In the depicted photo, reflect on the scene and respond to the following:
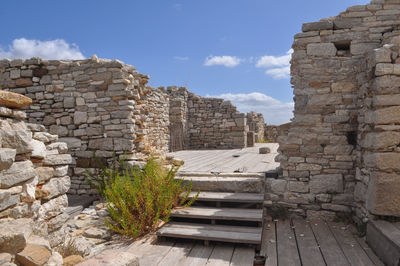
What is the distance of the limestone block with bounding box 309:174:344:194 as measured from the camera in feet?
13.8

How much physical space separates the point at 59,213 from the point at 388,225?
3999mm

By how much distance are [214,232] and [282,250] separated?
90 cm

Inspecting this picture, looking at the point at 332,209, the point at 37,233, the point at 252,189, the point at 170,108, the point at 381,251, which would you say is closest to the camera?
the point at 37,233

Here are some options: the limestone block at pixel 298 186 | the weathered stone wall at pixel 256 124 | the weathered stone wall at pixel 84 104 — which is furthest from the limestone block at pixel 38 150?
the weathered stone wall at pixel 256 124

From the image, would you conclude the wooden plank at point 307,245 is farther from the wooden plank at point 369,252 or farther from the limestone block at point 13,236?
the limestone block at point 13,236

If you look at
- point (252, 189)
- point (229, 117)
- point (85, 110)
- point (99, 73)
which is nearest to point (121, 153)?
point (85, 110)

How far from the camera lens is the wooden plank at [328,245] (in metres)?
3.04

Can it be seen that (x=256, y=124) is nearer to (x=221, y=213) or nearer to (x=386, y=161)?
(x=221, y=213)

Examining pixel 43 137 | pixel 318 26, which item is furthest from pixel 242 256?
pixel 318 26

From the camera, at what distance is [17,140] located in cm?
242

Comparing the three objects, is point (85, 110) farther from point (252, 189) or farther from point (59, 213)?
point (252, 189)

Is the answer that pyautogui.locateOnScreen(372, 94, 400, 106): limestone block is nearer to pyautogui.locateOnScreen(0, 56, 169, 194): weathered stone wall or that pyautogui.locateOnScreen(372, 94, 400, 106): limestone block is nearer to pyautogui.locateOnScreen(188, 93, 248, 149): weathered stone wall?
pyautogui.locateOnScreen(0, 56, 169, 194): weathered stone wall

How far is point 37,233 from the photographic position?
A: 8.63ft

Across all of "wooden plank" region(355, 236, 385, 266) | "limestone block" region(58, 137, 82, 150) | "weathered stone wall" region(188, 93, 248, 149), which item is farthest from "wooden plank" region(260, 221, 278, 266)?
"weathered stone wall" region(188, 93, 248, 149)
